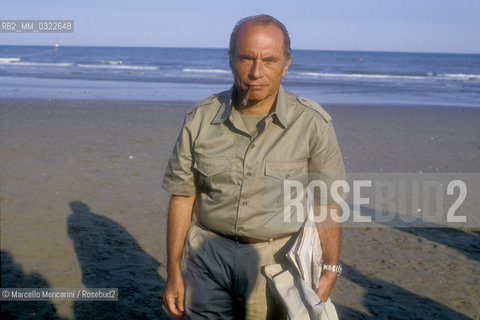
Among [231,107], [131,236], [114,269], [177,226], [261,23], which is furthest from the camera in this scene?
[131,236]

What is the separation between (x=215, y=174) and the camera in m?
2.33

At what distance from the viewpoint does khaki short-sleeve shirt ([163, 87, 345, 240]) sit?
2.30 meters

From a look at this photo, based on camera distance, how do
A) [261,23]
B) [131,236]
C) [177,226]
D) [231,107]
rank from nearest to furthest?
1. [261,23]
2. [231,107]
3. [177,226]
4. [131,236]

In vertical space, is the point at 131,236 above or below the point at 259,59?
below

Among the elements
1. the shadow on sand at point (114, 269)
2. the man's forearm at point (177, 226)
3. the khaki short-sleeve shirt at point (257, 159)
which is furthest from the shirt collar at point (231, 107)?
the shadow on sand at point (114, 269)

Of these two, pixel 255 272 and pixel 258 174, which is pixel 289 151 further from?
pixel 255 272

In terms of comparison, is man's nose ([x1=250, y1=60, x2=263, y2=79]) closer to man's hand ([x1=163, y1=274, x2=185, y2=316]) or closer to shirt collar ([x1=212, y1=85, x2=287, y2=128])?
shirt collar ([x1=212, y1=85, x2=287, y2=128])

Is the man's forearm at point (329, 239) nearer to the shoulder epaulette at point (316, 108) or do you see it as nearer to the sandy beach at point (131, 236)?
the shoulder epaulette at point (316, 108)

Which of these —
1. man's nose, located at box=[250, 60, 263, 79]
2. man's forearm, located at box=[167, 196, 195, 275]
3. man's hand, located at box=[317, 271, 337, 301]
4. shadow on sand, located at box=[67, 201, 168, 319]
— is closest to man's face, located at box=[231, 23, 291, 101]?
man's nose, located at box=[250, 60, 263, 79]

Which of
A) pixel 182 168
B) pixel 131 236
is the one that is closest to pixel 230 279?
pixel 182 168

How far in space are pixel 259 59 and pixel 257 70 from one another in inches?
2.1

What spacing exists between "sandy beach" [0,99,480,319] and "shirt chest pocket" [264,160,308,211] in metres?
2.07

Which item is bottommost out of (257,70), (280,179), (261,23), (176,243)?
(176,243)

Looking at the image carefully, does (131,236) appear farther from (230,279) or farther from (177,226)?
(230,279)
